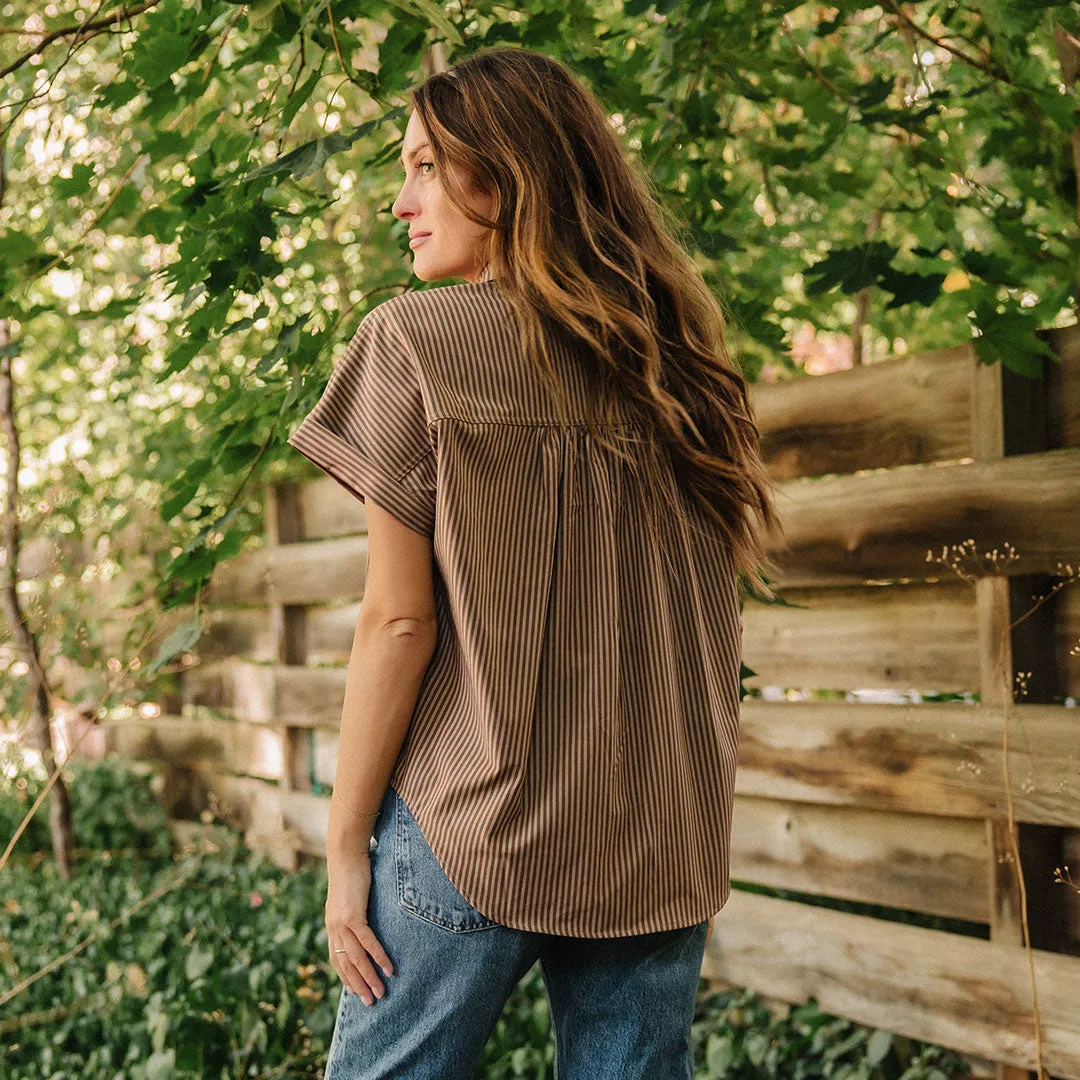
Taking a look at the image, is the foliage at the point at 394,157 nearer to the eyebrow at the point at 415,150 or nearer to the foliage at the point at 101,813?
the eyebrow at the point at 415,150

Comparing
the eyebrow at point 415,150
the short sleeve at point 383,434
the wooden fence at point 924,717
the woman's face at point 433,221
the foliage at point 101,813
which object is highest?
the eyebrow at point 415,150

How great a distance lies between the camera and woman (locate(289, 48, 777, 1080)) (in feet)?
3.84

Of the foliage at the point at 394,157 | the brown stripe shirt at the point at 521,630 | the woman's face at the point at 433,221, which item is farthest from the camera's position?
the foliage at the point at 394,157

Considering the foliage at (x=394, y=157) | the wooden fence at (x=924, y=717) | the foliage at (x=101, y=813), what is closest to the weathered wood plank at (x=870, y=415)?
the wooden fence at (x=924, y=717)

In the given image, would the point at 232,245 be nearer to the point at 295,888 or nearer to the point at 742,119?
the point at 295,888

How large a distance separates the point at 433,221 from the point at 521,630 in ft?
1.67

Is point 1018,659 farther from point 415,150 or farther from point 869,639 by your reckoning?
point 415,150

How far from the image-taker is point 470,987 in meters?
1.20

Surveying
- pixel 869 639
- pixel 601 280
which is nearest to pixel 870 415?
pixel 869 639

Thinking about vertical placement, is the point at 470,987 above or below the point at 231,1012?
above

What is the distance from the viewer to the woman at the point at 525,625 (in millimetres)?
1172

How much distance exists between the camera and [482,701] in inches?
45.6

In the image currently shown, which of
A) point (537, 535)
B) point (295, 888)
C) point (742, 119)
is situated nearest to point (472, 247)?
point (537, 535)

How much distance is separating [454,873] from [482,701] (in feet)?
0.57
